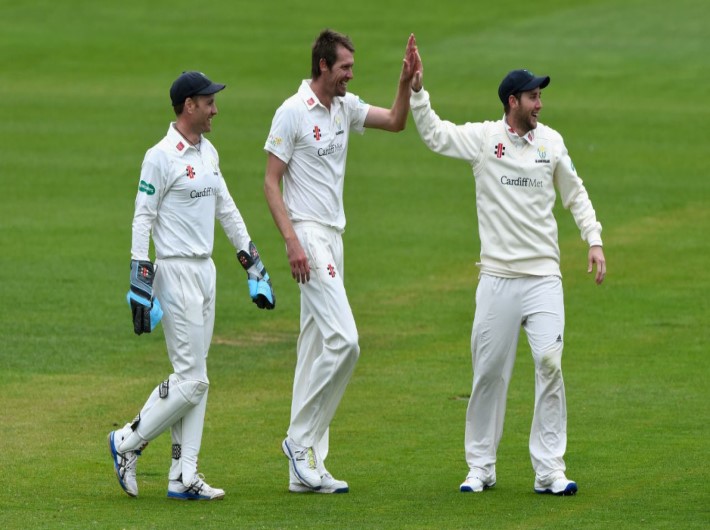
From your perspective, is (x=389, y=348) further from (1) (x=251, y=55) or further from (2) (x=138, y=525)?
(1) (x=251, y=55)

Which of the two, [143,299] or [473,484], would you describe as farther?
[473,484]

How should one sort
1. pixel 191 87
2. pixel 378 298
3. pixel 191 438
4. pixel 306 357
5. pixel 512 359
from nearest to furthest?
pixel 191 87 < pixel 191 438 < pixel 512 359 < pixel 306 357 < pixel 378 298

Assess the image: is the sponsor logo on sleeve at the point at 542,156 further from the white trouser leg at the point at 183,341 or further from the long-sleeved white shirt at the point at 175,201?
the white trouser leg at the point at 183,341

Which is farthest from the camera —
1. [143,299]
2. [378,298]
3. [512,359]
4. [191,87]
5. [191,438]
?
[378,298]

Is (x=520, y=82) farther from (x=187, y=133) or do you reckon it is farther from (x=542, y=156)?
(x=187, y=133)

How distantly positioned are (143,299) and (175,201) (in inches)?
24.7

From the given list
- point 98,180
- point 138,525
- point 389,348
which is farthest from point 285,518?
point 98,180

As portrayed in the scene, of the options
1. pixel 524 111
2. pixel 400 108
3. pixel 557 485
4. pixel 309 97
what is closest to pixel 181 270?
pixel 309 97

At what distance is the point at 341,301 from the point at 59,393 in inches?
160

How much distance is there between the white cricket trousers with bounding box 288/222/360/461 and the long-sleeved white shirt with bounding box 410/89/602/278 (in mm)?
877

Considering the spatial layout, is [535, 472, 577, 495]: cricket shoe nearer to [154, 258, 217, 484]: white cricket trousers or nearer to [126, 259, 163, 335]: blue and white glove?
[154, 258, 217, 484]: white cricket trousers

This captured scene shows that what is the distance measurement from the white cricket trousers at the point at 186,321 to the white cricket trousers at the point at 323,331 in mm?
627

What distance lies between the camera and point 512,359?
922 centimetres

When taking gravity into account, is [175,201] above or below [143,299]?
above
